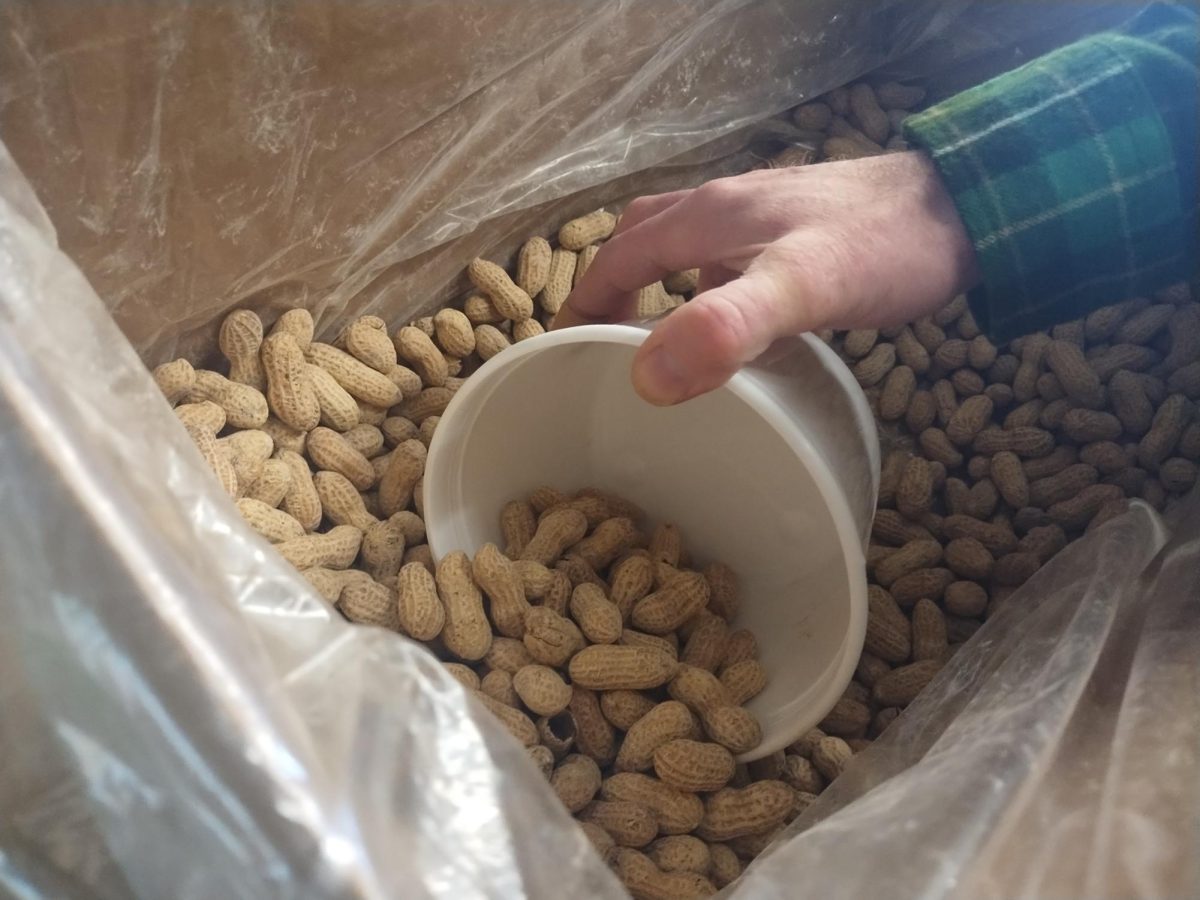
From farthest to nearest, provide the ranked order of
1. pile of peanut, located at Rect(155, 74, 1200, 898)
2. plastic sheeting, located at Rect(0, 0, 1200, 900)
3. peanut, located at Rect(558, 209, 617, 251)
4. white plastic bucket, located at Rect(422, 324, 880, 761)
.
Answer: peanut, located at Rect(558, 209, 617, 251) → pile of peanut, located at Rect(155, 74, 1200, 898) → white plastic bucket, located at Rect(422, 324, 880, 761) → plastic sheeting, located at Rect(0, 0, 1200, 900)

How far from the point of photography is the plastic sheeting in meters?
0.51

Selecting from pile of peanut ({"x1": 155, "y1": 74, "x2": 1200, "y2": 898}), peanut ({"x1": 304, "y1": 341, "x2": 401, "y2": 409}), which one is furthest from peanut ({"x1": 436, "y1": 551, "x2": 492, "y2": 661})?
peanut ({"x1": 304, "y1": 341, "x2": 401, "y2": 409})

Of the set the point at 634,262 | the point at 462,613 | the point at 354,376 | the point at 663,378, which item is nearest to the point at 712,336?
the point at 663,378

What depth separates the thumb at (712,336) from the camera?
751 millimetres

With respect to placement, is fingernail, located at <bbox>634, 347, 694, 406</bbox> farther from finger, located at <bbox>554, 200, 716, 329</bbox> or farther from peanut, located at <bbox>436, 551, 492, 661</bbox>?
peanut, located at <bbox>436, 551, 492, 661</bbox>

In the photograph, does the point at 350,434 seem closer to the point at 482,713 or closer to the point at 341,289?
the point at 341,289

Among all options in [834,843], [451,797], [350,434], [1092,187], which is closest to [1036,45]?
[1092,187]

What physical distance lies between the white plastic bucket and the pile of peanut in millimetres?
34

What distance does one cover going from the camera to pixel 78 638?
1.76 feet

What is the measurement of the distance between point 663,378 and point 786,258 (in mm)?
155

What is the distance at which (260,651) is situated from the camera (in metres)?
0.55

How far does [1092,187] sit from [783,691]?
0.56 m

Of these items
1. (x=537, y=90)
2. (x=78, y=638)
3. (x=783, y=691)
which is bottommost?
(x=783, y=691)

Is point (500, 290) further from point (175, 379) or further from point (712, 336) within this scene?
point (712, 336)
